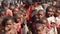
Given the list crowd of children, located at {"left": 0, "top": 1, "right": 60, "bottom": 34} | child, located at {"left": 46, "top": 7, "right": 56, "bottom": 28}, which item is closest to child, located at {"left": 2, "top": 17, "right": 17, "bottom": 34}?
crowd of children, located at {"left": 0, "top": 1, "right": 60, "bottom": 34}

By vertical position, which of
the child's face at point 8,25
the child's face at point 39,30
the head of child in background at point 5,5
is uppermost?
the head of child in background at point 5,5

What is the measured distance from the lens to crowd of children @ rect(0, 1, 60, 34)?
5.37ft

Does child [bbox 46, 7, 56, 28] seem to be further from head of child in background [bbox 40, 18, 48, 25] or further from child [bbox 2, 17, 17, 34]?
child [bbox 2, 17, 17, 34]

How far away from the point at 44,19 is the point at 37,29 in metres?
0.17

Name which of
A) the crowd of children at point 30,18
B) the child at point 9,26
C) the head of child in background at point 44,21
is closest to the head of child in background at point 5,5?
the crowd of children at point 30,18

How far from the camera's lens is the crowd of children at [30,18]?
1637 millimetres

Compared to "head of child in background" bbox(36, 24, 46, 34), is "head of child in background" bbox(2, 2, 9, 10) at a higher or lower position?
higher

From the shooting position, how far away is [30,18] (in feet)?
6.16

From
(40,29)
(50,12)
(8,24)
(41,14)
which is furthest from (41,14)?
(8,24)

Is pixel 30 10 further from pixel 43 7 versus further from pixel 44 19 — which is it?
pixel 44 19

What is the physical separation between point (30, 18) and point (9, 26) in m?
0.32

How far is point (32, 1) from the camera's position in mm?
2027

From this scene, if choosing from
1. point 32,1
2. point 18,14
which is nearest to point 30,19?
point 18,14

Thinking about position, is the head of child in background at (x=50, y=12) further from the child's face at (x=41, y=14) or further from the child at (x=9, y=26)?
the child at (x=9, y=26)
